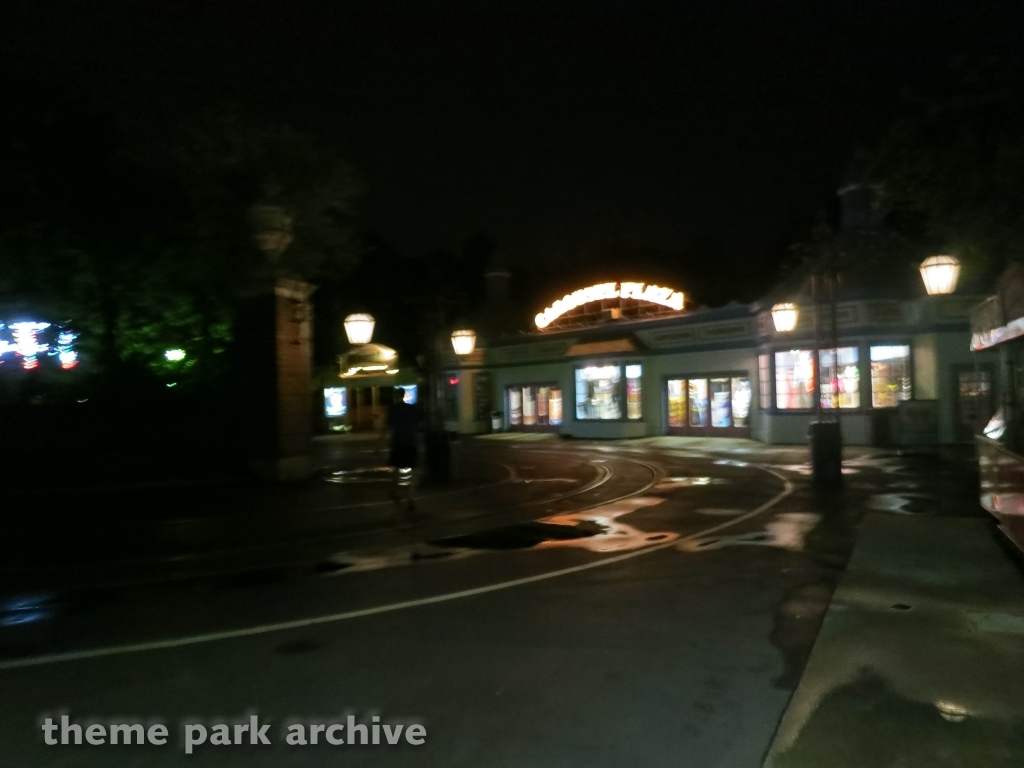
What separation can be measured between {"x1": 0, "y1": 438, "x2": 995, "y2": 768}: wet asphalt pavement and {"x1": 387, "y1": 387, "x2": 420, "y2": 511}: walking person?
401 mm

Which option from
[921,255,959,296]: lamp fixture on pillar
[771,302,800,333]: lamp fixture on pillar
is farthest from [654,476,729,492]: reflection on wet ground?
[771,302,800,333]: lamp fixture on pillar

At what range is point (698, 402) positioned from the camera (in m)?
30.6

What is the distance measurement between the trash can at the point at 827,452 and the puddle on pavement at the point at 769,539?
14.6ft

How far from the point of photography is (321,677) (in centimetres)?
618

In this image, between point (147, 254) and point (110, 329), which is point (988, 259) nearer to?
point (147, 254)

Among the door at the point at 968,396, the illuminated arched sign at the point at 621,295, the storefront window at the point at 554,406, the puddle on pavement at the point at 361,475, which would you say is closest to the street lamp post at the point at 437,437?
the puddle on pavement at the point at 361,475

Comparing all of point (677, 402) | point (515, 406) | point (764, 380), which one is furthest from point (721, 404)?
point (515, 406)

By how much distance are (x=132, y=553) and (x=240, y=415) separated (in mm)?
6316

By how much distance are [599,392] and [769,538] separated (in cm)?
2186

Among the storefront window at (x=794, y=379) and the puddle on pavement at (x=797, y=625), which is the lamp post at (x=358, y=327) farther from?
the storefront window at (x=794, y=379)

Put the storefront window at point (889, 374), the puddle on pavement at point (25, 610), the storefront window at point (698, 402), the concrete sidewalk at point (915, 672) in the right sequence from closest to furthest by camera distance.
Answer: the concrete sidewalk at point (915, 672) → the puddle on pavement at point (25, 610) → the storefront window at point (889, 374) → the storefront window at point (698, 402)

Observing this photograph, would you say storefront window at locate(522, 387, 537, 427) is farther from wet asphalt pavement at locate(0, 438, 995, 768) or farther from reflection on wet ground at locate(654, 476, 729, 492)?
wet asphalt pavement at locate(0, 438, 995, 768)

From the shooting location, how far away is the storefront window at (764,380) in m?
27.3

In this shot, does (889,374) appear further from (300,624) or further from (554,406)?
(300,624)
